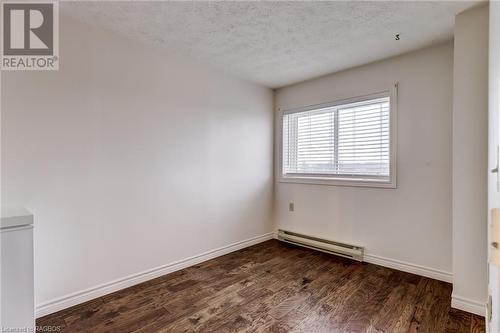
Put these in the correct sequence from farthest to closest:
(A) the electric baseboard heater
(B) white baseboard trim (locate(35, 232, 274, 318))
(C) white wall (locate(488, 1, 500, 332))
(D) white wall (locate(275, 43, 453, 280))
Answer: (A) the electric baseboard heater → (D) white wall (locate(275, 43, 453, 280)) → (B) white baseboard trim (locate(35, 232, 274, 318)) → (C) white wall (locate(488, 1, 500, 332))

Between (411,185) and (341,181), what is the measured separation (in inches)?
28.7

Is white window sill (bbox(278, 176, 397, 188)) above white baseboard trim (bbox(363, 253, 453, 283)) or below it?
above

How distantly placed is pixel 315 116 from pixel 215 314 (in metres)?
2.63

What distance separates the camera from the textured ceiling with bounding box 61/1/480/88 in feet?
5.92

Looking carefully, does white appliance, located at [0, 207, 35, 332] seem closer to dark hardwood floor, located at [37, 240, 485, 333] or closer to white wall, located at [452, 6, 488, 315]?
dark hardwood floor, located at [37, 240, 485, 333]

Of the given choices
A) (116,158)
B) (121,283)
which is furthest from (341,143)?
(121,283)

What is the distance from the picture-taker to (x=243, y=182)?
3.36 metres

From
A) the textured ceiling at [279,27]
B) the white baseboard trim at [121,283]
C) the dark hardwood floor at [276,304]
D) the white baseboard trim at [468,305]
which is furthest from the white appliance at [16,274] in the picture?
the white baseboard trim at [468,305]

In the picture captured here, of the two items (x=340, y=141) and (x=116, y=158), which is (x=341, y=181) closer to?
(x=340, y=141)

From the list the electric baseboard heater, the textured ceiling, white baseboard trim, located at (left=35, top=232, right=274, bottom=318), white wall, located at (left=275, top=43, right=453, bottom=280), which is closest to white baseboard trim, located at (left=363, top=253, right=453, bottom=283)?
white wall, located at (left=275, top=43, right=453, bottom=280)

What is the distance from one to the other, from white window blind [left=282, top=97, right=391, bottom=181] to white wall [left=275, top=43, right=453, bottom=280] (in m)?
0.16

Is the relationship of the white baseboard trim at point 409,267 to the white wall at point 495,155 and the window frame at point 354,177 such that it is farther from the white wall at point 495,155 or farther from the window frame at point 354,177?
the white wall at point 495,155

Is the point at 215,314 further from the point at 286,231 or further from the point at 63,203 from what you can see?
the point at 286,231

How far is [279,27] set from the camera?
81.4 inches
